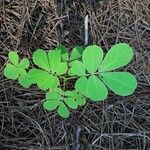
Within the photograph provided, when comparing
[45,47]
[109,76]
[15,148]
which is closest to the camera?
[109,76]

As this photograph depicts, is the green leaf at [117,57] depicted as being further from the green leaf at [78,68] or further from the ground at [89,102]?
the ground at [89,102]

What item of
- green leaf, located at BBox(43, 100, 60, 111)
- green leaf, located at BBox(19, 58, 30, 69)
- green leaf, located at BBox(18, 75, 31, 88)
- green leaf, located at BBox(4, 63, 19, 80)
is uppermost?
green leaf, located at BBox(19, 58, 30, 69)

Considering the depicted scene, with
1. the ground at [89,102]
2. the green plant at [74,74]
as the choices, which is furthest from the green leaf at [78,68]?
the ground at [89,102]

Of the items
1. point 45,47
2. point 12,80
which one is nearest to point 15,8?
point 45,47

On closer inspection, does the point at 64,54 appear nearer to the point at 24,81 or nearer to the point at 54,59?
the point at 54,59

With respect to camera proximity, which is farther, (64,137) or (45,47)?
(45,47)

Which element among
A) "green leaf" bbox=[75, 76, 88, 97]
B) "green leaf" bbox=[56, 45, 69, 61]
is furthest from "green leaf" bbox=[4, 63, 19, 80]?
"green leaf" bbox=[75, 76, 88, 97]

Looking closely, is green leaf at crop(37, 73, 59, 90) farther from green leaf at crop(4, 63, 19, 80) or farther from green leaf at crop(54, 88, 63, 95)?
green leaf at crop(4, 63, 19, 80)

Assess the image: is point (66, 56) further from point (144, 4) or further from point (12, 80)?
point (144, 4)
